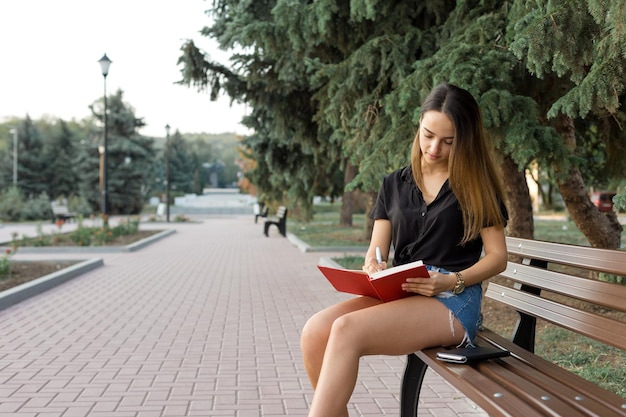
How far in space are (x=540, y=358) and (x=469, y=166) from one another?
0.85 meters

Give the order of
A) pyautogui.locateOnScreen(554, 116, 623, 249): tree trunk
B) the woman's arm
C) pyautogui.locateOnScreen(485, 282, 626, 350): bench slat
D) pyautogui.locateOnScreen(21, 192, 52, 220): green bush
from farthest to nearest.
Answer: pyautogui.locateOnScreen(21, 192, 52, 220): green bush → pyautogui.locateOnScreen(554, 116, 623, 249): tree trunk → the woman's arm → pyautogui.locateOnScreen(485, 282, 626, 350): bench slat

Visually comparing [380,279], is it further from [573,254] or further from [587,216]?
[587,216]

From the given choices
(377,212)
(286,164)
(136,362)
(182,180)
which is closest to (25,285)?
(136,362)

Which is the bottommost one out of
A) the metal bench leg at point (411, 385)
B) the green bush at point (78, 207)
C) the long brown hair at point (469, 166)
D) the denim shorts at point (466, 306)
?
the green bush at point (78, 207)

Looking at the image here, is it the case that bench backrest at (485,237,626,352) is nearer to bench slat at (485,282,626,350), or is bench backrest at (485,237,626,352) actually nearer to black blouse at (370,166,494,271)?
bench slat at (485,282,626,350)

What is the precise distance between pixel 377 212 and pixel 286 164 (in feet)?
47.2

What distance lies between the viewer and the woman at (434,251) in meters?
2.68

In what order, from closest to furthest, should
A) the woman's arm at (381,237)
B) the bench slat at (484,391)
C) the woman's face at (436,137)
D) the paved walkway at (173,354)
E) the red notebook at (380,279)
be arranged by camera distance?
the bench slat at (484,391) → the red notebook at (380,279) → the woman's face at (436,137) → the woman's arm at (381,237) → the paved walkway at (173,354)

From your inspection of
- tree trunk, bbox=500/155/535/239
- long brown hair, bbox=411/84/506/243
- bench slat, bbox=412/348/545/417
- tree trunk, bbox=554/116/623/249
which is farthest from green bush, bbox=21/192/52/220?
bench slat, bbox=412/348/545/417

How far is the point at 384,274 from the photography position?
268cm

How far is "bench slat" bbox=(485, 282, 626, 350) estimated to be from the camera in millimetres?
2525

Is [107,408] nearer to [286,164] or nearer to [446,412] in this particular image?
[446,412]

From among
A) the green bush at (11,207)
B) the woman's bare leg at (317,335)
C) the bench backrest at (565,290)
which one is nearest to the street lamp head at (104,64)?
the bench backrest at (565,290)

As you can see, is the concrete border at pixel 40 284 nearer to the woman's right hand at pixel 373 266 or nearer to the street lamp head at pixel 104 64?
the woman's right hand at pixel 373 266
